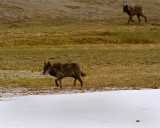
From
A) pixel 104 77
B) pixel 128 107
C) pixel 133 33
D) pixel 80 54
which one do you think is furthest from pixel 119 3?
pixel 128 107

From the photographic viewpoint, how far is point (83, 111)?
1314cm

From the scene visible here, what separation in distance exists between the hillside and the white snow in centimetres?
4784

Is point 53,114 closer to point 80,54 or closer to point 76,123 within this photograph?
point 76,123

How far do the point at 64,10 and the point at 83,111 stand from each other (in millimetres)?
62337

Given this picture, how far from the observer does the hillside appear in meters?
67.1

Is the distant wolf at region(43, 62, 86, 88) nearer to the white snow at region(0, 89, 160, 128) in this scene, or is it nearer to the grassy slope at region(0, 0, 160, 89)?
the grassy slope at region(0, 0, 160, 89)

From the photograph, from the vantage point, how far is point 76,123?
11562 millimetres

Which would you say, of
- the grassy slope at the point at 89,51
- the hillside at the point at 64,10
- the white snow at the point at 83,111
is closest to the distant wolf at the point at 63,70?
the grassy slope at the point at 89,51

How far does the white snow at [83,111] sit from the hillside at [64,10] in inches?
1883

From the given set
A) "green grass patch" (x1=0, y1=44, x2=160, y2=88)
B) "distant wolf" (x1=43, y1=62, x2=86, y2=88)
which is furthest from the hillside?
"distant wolf" (x1=43, y1=62, x2=86, y2=88)

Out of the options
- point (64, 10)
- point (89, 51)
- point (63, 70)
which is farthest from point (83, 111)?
point (64, 10)

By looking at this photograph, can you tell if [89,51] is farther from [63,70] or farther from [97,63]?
[63,70]

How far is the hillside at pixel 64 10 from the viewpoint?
67.1m

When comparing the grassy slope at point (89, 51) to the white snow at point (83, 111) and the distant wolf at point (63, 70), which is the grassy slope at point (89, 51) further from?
the white snow at point (83, 111)
